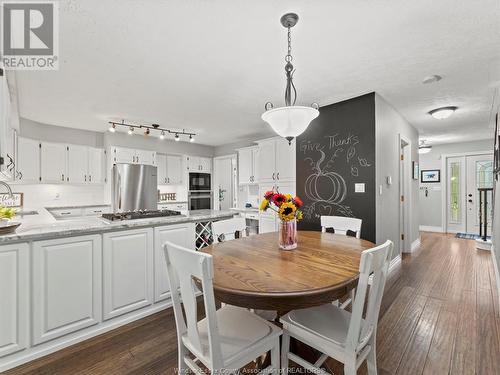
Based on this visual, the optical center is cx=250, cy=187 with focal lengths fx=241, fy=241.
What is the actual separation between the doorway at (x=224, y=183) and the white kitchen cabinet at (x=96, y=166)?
2616 millimetres

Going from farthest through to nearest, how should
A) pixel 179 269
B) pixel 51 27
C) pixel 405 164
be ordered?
pixel 405 164 → pixel 51 27 → pixel 179 269

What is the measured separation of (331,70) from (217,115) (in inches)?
79.6

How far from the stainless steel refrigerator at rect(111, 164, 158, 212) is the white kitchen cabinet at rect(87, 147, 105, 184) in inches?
16.5

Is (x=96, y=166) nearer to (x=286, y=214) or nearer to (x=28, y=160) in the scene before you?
(x=28, y=160)

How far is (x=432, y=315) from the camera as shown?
233 cm

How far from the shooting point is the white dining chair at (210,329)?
1010 millimetres

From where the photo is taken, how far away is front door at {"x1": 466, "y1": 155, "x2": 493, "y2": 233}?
5797mm

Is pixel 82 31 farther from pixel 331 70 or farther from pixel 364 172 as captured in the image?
pixel 364 172

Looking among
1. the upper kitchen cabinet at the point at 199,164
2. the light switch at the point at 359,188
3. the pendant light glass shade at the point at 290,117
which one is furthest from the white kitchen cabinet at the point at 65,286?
the upper kitchen cabinet at the point at 199,164

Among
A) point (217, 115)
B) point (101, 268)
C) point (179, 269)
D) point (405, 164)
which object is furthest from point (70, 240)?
point (405, 164)

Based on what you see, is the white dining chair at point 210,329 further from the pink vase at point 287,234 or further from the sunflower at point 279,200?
the sunflower at point 279,200

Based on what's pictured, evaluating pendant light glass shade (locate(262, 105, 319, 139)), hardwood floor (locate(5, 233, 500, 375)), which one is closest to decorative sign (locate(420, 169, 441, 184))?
hardwood floor (locate(5, 233, 500, 375))

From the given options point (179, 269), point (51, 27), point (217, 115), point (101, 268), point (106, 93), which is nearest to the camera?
point (179, 269)

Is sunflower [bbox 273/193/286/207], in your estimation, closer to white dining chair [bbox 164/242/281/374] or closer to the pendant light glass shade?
the pendant light glass shade
